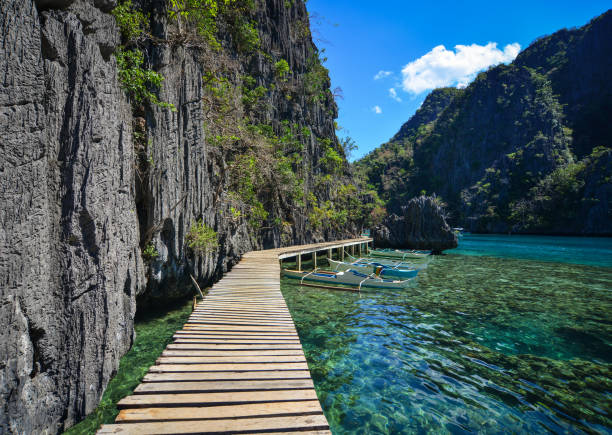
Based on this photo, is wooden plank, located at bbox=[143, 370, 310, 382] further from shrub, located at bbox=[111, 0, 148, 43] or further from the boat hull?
the boat hull

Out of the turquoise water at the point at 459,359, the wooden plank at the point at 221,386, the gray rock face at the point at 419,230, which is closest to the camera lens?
the wooden plank at the point at 221,386

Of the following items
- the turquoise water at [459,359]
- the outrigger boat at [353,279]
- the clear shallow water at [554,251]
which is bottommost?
the clear shallow water at [554,251]

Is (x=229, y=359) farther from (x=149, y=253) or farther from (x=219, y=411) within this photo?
(x=149, y=253)

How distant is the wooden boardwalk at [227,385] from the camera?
2867mm

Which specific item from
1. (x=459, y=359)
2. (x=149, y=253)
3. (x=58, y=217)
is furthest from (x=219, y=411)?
(x=459, y=359)

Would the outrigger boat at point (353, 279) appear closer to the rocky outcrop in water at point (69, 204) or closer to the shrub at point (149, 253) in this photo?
the shrub at point (149, 253)

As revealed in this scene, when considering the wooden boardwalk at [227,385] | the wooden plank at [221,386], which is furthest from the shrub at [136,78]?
the wooden plank at [221,386]

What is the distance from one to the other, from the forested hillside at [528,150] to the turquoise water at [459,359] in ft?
213

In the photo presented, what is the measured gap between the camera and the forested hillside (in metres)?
63.0

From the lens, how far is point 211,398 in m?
3.25

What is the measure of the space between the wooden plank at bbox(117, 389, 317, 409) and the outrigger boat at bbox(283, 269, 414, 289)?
11554mm

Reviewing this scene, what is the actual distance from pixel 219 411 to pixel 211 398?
0.26 meters

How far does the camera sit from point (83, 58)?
4621 mm

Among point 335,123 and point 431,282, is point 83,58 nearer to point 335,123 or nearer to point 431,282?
point 431,282
